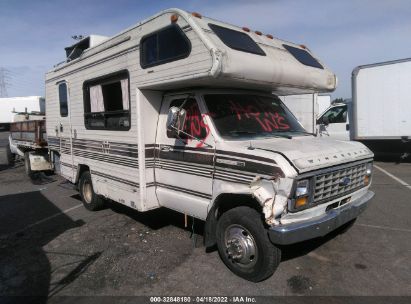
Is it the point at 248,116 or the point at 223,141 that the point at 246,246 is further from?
the point at 248,116

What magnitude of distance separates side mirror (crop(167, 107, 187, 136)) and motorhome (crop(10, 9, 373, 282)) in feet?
0.04

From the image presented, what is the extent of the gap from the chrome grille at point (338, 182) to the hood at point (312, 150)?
0.41 feet

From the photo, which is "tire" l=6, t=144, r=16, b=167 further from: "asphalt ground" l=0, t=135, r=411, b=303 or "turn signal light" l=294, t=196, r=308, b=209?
"turn signal light" l=294, t=196, r=308, b=209

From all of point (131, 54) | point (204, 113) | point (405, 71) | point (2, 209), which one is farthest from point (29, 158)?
point (405, 71)

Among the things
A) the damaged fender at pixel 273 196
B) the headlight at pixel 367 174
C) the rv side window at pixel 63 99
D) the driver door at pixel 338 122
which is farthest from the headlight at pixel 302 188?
the driver door at pixel 338 122

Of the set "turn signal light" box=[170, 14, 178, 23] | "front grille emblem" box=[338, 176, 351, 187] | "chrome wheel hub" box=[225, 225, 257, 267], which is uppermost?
"turn signal light" box=[170, 14, 178, 23]

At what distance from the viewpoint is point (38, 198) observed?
9016 millimetres

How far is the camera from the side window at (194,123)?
15.7 ft

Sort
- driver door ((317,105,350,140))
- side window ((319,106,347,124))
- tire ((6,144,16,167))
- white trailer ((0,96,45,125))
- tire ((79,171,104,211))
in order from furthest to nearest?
white trailer ((0,96,45,125))
tire ((6,144,16,167))
side window ((319,106,347,124))
driver door ((317,105,350,140))
tire ((79,171,104,211))

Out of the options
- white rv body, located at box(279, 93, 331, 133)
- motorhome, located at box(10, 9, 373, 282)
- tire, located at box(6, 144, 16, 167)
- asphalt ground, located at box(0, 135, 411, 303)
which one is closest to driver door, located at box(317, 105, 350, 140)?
white rv body, located at box(279, 93, 331, 133)

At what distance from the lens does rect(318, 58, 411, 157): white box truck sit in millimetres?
11938

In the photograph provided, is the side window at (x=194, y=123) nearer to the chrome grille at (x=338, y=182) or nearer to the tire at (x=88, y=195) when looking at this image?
the chrome grille at (x=338, y=182)

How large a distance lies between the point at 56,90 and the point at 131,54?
135 inches

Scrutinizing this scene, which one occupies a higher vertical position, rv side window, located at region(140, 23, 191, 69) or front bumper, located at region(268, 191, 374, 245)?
rv side window, located at region(140, 23, 191, 69)
